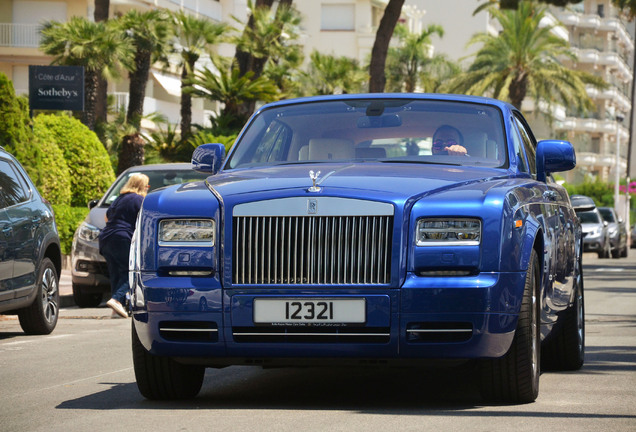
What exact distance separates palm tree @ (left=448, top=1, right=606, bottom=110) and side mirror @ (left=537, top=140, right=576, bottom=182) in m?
49.0

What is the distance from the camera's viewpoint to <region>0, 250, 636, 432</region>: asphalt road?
649 centimetres

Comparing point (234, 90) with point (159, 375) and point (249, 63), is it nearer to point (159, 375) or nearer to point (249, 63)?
point (249, 63)

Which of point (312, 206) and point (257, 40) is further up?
point (257, 40)

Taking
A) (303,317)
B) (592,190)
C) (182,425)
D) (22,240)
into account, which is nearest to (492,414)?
(303,317)

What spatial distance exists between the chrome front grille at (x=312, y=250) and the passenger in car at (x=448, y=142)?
5.03 ft

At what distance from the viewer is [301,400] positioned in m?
7.41

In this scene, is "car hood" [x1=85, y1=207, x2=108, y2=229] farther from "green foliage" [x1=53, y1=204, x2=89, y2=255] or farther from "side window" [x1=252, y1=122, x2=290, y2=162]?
"side window" [x1=252, y1=122, x2=290, y2=162]

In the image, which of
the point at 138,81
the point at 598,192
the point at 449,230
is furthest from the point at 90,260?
the point at 598,192

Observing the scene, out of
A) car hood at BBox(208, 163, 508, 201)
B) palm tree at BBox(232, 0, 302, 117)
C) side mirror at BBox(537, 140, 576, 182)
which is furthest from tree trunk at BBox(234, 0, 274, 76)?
car hood at BBox(208, 163, 508, 201)

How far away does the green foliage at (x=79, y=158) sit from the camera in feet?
98.3

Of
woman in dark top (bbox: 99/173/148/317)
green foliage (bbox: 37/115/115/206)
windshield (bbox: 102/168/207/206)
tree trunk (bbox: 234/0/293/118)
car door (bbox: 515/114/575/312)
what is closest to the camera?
car door (bbox: 515/114/575/312)

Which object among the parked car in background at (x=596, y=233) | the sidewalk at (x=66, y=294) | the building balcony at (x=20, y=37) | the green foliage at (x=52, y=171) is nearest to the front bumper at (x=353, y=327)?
the sidewalk at (x=66, y=294)

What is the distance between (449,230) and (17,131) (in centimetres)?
1582

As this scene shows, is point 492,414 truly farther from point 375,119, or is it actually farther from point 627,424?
point 375,119
